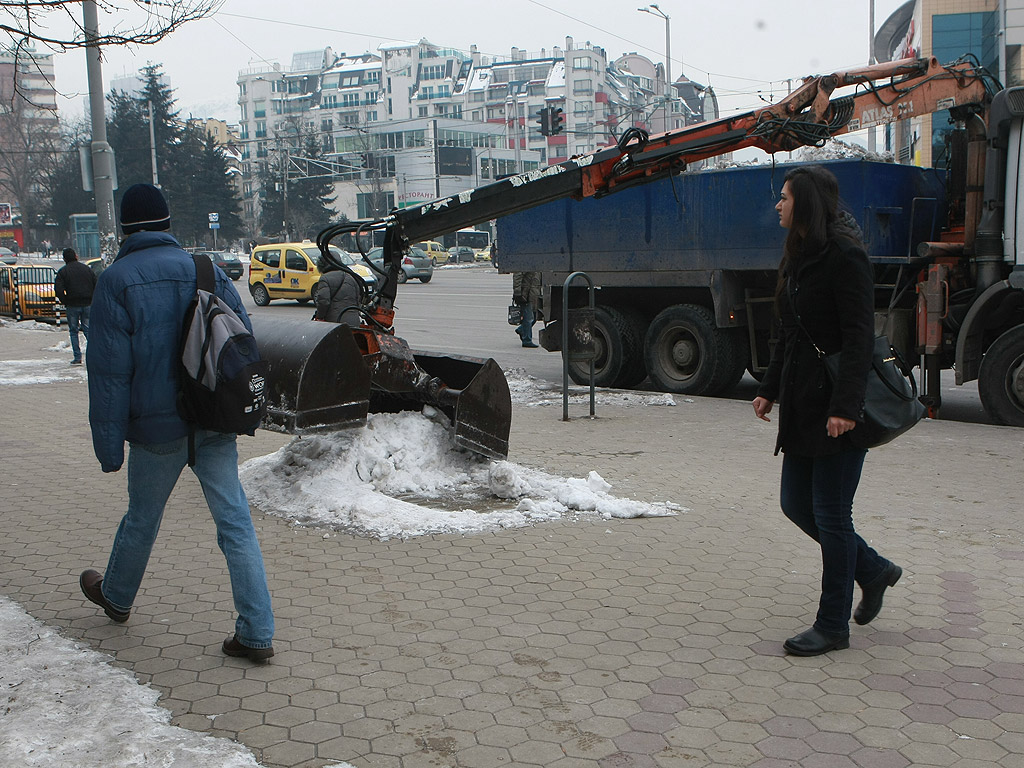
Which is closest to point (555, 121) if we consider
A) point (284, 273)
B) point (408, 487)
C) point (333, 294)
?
point (284, 273)

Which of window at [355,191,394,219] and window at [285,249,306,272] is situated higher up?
window at [355,191,394,219]

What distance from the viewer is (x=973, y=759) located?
10.7 feet

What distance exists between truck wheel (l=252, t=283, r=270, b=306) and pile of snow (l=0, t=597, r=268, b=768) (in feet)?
84.7

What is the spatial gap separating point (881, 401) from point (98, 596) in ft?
11.2

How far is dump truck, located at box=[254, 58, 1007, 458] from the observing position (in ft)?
20.6

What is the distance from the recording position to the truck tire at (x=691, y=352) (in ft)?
38.2

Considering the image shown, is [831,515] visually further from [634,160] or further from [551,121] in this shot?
[551,121]

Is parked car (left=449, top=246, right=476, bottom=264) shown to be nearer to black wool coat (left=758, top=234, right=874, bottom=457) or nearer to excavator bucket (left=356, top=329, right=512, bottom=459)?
excavator bucket (left=356, top=329, right=512, bottom=459)

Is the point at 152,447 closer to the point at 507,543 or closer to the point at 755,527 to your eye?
the point at 507,543

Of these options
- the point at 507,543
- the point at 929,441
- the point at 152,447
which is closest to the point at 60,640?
the point at 152,447

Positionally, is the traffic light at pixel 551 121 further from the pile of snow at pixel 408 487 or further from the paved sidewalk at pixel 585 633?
the paved sidewalk at pixel 585 633

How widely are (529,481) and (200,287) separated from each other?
132 inches

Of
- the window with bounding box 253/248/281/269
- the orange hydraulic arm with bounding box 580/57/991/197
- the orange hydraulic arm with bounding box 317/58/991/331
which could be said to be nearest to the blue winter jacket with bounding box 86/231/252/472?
the orange hydraulic arm with bounding box 317/58/991/331

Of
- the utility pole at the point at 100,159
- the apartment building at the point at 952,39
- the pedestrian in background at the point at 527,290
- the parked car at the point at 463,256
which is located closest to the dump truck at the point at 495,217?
the pedestrian in background at the point at 527,290
